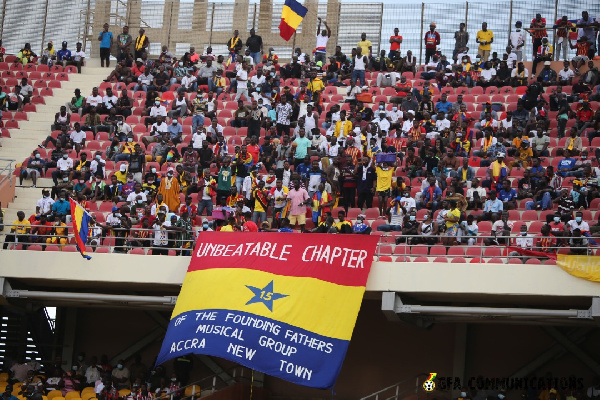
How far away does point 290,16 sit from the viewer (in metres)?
31.9

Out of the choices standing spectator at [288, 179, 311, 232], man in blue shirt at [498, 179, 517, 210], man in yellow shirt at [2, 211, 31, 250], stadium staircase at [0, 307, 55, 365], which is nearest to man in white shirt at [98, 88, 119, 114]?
stadium staircase at [0, 307, 55, 365]

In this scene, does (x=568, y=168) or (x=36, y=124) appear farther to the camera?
(x=36, y=124)

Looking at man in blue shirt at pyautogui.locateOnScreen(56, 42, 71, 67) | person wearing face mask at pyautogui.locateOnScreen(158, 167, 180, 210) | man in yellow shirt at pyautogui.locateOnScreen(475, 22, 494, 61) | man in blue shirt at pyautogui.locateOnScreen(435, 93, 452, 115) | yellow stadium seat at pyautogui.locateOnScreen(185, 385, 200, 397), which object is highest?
man in yellow shirt at pyautogui.locateOnScreen(475, 22, 494, 61)

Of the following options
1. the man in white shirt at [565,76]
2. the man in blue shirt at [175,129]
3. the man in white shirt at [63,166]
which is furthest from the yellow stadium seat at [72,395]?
the man in white shirt at [565,76]

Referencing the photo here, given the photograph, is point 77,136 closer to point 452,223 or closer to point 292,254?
point 292,254

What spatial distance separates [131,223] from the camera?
929 inches

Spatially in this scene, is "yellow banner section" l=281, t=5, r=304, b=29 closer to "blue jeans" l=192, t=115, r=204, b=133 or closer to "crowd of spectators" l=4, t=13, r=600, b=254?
"crowd of spectators" l=4, t=13, r=600, b=254

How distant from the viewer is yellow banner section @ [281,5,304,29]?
31.8 meters

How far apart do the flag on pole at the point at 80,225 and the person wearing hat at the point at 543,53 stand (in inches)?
550

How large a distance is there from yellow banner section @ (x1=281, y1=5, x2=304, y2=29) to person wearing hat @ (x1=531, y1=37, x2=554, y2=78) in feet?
21.2

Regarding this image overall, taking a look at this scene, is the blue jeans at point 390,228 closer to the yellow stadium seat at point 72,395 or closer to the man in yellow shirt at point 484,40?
the yellow stadium seat at point 72,395

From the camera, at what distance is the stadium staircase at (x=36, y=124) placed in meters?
26.7

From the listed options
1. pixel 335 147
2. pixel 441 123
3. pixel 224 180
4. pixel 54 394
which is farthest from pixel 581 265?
pixel 54 394

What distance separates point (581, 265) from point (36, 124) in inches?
647
